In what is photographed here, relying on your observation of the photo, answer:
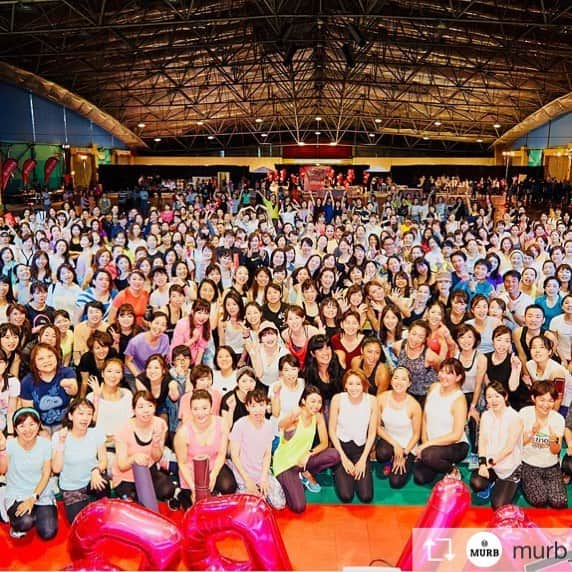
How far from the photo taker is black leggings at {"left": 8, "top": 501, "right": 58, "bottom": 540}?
376 cm

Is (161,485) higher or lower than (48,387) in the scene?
lower

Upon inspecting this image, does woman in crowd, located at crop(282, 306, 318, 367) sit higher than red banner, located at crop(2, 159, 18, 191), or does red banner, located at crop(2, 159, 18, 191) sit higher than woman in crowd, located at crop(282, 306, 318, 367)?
red banner, located at crop(2, 159, 18, 191)

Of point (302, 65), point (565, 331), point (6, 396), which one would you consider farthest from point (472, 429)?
point (302, 65)

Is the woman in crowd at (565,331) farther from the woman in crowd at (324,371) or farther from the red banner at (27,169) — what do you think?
the red banner at (27,169)

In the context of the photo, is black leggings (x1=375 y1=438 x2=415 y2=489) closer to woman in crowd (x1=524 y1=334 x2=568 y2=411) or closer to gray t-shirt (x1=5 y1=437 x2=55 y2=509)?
woman in crowd (x1=524 y1=334 x2=568 y2=411)

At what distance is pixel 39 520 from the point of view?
3.81 meters

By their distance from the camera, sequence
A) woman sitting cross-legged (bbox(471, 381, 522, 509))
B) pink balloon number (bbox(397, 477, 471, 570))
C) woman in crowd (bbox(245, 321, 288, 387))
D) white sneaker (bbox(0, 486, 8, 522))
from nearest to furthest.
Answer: pink balloon number (bbox(397, 477, 471, 570)) < white sneaker (bbox(0, 486, 8, 522)) < woman sitting cross-legged (bbox(471, 381, 522, 509)) < woman in crowd (bbox(245, 321, 288, 387))

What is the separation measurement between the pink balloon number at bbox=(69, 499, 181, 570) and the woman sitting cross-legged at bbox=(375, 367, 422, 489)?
8.57 feet

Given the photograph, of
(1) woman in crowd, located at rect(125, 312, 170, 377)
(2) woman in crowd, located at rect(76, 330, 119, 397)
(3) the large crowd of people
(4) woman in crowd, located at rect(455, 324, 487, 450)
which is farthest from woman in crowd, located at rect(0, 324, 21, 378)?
(4) woman in crowd, located at rect(455, 324, 487, 450)

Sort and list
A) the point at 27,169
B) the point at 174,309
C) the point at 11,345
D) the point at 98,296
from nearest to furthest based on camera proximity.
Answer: the point at 11,345 < the point at 174,309 < the point at 98,296 < the point at 27,169

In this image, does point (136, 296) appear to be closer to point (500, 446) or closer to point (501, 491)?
point (500, 446)

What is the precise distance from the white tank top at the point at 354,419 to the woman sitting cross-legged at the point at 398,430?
18 cm

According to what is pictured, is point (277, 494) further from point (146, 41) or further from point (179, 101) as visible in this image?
point (179, 101)

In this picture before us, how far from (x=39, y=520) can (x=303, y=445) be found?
1883 mm
